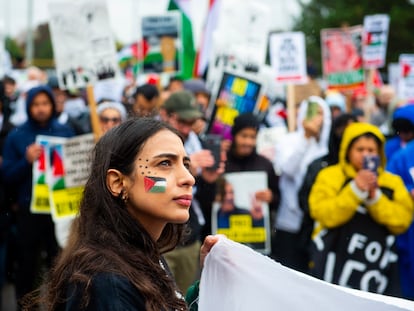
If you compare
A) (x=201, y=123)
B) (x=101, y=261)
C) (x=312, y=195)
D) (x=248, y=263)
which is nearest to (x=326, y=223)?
(x=312, y=195)

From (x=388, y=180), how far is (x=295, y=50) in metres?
5.21

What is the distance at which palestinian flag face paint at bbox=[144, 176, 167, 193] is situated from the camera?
258 cm

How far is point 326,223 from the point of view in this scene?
5895 millimetres

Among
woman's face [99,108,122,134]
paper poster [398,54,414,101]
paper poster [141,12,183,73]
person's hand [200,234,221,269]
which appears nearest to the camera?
person's hand [200,234,221,269]

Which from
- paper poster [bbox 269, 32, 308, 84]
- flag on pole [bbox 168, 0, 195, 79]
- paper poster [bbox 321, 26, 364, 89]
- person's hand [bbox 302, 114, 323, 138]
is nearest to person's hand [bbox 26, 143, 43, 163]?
person's hand [bbox 302, 114, 323, 138]

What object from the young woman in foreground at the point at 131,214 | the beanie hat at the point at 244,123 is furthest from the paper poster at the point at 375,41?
the young woman in foreground at the point at 131,214

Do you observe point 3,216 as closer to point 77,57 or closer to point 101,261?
point 77,57

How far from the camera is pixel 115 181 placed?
263 cm

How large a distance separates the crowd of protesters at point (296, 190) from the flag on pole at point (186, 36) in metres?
2.37

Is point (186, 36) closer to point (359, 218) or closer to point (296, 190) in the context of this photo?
point (296, 190)

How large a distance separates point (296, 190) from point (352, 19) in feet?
97.1

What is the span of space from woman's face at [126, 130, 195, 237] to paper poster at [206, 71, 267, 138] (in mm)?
5635

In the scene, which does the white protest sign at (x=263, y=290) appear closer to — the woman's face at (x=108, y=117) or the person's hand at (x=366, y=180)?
the person's hand at (x=366, y=180)

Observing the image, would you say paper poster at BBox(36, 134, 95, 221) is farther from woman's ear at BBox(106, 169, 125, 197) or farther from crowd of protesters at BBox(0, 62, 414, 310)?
woman's ear at BBox(106, 169, 125, 197)
